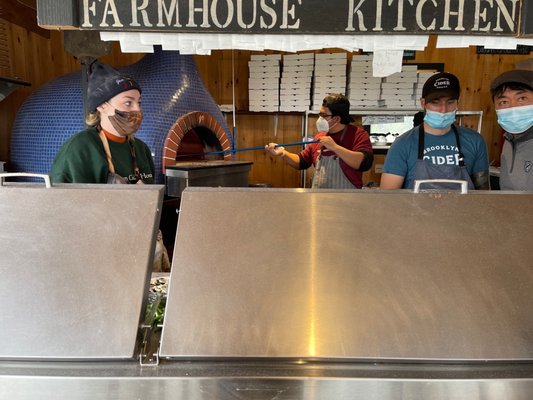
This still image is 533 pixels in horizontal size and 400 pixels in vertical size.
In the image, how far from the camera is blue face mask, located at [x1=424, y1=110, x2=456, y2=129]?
1.61 m

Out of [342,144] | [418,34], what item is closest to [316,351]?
[418,34]

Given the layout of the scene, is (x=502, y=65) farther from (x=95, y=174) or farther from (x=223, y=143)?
(x=95, y=174)

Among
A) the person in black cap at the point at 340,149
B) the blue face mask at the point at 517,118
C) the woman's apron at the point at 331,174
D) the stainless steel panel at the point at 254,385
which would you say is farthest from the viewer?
the woman's apron at the point at 331,174

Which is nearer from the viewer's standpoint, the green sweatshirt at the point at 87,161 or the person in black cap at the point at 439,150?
the green sweatshirt at the point at 87,161

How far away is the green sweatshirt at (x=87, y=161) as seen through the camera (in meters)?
1.42

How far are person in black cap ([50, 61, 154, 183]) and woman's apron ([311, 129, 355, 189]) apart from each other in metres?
1.09

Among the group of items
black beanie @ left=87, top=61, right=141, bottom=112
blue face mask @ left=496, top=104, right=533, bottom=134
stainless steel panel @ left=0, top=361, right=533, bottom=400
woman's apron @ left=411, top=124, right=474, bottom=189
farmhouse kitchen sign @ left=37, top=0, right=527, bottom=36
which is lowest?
stainless steel panel @ left=0, top=361, right=533, bottom=400

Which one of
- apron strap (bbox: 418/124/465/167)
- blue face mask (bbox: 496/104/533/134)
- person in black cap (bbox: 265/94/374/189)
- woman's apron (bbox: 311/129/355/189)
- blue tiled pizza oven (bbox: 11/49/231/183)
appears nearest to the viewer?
blue face mask (bbox: 496/104/533/134)

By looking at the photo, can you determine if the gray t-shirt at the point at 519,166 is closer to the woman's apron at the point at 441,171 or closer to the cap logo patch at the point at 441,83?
the woman's apron at the point at 441,171

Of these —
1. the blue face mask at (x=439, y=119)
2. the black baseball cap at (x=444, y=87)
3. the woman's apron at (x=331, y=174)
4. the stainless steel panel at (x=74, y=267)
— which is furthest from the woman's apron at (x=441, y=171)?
the stainless steel panel at (x=74, y=267)

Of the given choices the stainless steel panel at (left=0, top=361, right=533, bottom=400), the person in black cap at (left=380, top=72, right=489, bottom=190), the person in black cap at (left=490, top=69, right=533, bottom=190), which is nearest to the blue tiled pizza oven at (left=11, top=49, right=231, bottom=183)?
the person in black cap at (left=380, top=72, right=489, bottom=190)

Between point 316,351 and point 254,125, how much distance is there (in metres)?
4.13

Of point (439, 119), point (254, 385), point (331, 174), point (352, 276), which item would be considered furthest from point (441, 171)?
point (254, 385)

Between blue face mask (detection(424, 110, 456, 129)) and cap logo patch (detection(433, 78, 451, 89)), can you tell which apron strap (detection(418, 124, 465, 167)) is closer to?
blue face mask (detection(424, 110, 456, 129))
